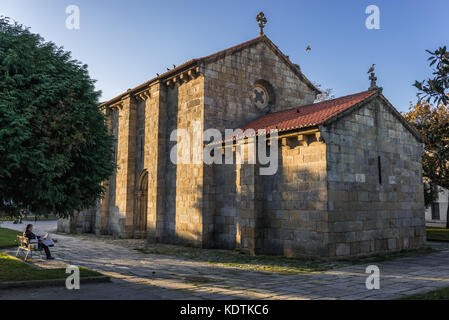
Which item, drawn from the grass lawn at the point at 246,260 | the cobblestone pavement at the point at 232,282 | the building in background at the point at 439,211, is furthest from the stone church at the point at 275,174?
the building in background at the point at 439,211

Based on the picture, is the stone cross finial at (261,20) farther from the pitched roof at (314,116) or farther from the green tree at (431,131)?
the green tree at (431,131)

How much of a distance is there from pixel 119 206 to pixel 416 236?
1622 centimetres

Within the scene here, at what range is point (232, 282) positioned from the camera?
349 inches

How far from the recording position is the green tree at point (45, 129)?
818cm

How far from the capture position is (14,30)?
9078 millimetres

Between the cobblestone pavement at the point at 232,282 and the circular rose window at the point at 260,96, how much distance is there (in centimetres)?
932

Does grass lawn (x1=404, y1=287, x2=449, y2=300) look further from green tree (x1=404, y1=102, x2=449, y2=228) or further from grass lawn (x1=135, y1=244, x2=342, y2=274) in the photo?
green tree (x1=404, y1=102, x2=449, y2=228)

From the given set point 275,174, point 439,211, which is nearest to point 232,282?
point 275,174

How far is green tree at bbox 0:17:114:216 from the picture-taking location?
818 cm

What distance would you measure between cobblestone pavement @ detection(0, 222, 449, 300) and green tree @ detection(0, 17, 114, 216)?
2.38 meters

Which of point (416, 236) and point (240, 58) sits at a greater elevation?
point (240, 58)
